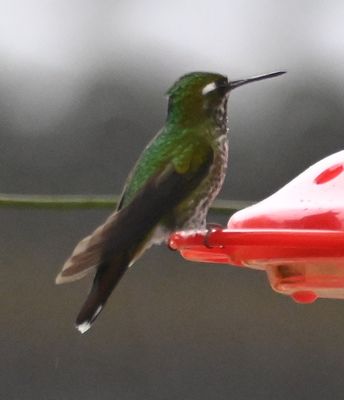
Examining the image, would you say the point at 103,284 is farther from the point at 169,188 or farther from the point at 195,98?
the point at 195,98

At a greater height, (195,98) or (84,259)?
(195,98)

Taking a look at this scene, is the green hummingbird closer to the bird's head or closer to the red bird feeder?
the bird's head

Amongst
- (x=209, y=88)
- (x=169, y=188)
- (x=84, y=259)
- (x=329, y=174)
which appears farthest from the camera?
(x=209, y=88)

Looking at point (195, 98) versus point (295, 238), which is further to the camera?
point (195, 98)

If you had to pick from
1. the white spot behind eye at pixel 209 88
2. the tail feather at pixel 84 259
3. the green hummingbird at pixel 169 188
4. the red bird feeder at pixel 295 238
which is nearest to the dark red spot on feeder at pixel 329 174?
the red bird feeder at pixel 295 238

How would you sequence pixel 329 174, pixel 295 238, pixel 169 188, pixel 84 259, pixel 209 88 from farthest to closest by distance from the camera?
1. pixel 209 88
2. pixel 169 188
3. pixel 329 174
4. pixel 84 259
5. pixel 295 238

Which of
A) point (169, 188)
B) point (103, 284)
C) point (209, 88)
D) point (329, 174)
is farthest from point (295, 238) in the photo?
point (209, 88)
